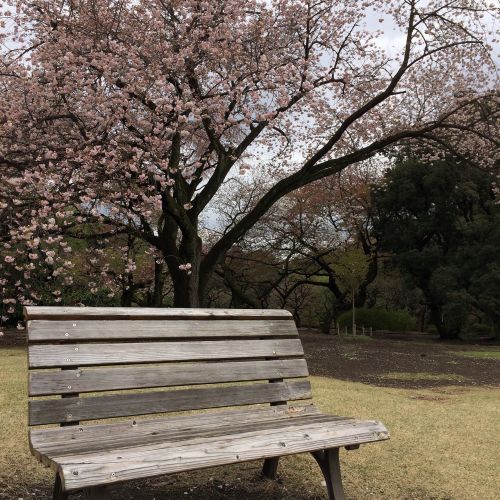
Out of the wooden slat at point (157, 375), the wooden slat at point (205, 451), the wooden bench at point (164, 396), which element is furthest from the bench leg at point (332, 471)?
the wooden slat at point (157, 375)

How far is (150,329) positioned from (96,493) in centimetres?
102

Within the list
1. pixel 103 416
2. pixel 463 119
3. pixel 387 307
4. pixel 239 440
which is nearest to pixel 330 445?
pixel 239 440

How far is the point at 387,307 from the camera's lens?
35000 mm

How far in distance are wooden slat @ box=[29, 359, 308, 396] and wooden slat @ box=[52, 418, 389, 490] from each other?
1.59 feet

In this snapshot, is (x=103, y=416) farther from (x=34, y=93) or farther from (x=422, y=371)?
(x=422, y=371)

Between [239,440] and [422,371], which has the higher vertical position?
[239,440]

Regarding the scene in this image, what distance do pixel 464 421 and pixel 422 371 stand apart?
587cm

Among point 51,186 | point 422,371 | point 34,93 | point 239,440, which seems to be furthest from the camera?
point 422,371

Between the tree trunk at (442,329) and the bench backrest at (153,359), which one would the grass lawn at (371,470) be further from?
the tree trunk at (442,329)

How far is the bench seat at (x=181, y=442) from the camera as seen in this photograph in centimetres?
210

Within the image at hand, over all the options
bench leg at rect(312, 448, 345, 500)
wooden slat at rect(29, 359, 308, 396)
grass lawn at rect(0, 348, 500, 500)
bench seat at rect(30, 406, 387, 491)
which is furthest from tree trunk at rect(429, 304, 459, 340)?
bench leg at rect(312, 448, 345, 500)

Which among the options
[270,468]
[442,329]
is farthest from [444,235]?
[270,468]

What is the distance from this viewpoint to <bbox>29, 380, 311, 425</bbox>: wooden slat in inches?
102

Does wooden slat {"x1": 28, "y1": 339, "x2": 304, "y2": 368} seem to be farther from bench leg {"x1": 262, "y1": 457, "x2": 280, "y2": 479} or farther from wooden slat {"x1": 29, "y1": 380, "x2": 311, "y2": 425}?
bench leg {"x1": 262, "y1": 457, "x2": 280, "y2": 479}
